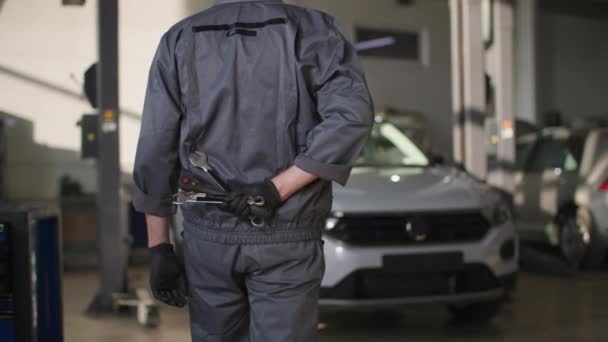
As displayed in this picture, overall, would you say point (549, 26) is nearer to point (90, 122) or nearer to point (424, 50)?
point (424, 50)

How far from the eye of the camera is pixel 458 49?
28.8 feet

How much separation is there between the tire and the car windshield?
281 centimetres

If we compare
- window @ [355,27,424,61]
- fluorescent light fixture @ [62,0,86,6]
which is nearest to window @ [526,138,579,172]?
fluorescent light fixture @ [62,0,86,6]

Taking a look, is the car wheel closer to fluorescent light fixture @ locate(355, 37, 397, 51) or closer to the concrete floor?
the concrete floor

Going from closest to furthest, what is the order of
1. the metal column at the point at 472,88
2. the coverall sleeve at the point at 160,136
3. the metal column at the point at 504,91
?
the coverall sleeve at the point at 160,136 → the metal column at the point at 472,88 → the metal column at the point at 504,91

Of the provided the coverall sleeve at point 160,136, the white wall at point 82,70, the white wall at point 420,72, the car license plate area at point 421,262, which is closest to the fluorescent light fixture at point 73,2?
the white wall at point 82,70

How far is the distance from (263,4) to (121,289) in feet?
14.9

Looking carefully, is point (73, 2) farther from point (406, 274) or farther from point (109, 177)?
point (406, 274)

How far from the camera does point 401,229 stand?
4.79m

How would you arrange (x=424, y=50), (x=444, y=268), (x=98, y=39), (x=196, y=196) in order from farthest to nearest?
(x=424, y=50) < (x=98, y=39) < (x=444, y=268) < (x=196, y=196)

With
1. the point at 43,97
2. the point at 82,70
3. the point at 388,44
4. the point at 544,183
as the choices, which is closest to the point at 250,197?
the point at 544,183

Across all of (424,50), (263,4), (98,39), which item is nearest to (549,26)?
(424,50)

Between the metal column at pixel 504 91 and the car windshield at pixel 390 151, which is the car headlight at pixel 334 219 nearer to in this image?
the car windshield at pixel 390 151

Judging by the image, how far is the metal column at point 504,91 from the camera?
8727 mm
